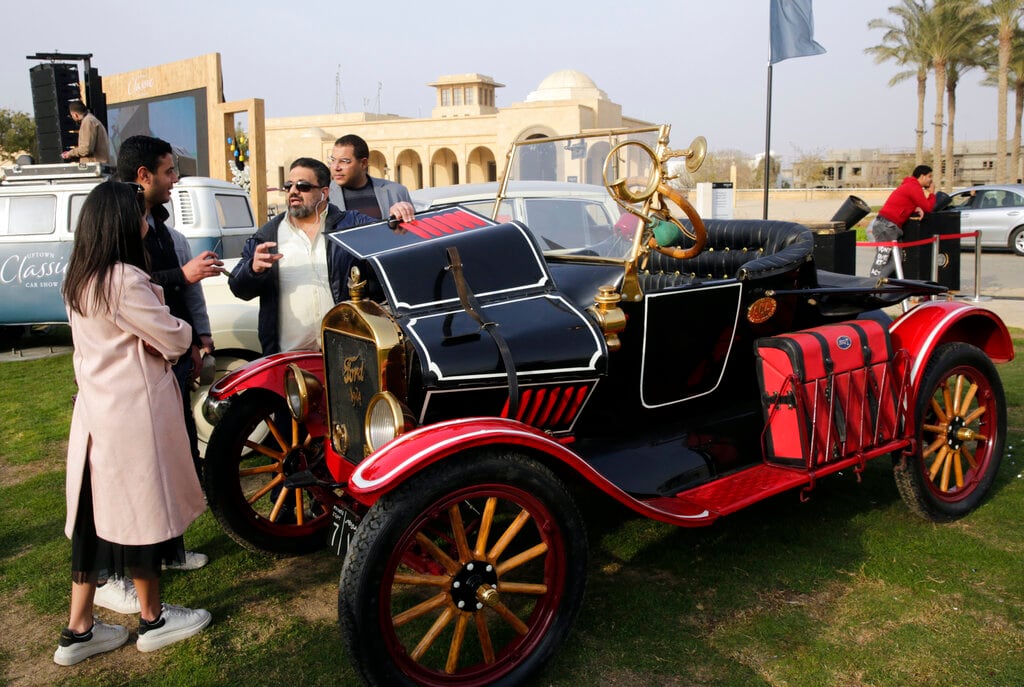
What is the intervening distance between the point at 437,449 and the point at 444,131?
42566 millimetres

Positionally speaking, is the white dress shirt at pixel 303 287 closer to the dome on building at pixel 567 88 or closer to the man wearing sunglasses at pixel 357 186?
the man wearing sunglasses at pixel 357 186

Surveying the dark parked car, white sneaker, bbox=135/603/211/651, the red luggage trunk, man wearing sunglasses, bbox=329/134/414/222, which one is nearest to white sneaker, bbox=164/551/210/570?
white sneaker, bbox=135/603/211/651

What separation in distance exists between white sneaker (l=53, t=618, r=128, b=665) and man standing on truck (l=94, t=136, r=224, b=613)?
27cm

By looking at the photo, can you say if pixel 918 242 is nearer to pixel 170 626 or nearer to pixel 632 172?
pixel 632 172

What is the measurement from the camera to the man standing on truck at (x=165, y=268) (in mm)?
3238

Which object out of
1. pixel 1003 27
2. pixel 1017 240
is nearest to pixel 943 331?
pixel 1017 240

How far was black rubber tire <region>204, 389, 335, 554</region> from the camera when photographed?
3.40 meters

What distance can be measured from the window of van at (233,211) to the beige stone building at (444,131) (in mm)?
27158

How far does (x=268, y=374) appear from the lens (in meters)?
3.47

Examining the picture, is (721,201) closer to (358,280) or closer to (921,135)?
(358,280)

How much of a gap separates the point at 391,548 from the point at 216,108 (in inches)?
509

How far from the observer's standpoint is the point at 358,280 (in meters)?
2.89

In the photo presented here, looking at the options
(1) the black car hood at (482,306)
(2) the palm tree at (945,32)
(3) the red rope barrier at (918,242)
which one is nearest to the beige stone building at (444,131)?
(2) the palm tree at (945,32)

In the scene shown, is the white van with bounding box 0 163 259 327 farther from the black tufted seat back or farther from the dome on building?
the dome on building
